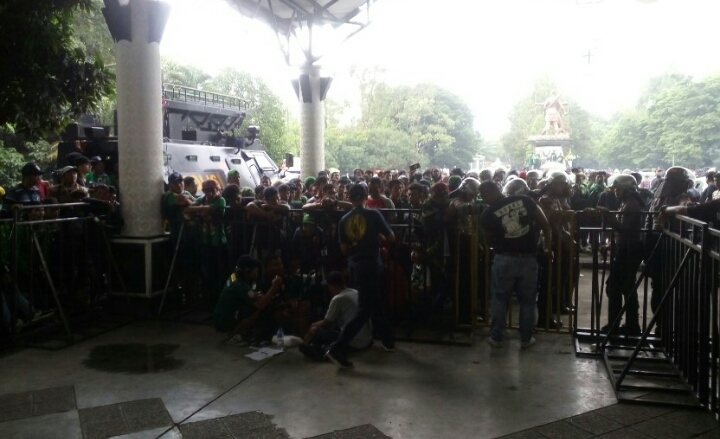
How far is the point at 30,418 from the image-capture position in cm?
472

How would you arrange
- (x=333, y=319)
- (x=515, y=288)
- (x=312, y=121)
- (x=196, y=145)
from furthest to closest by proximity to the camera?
(x=312, y=121) < (x=196, y=145) < (x=515, y=288) < (x=333, y=319)

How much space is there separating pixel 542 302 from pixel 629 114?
58.3 metres

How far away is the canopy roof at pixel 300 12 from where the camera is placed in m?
15.0

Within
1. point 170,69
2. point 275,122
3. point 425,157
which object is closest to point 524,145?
point 425,157

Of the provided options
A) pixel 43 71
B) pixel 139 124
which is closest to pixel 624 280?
pixel 139 124

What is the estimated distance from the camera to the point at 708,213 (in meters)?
5.43

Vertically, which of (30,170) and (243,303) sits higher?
(30,170)

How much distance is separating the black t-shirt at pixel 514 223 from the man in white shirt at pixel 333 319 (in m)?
1.65

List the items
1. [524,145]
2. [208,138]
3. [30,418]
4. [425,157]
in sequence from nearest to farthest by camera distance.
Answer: [30,418]
[208,138]
[425,157]
[524,145]

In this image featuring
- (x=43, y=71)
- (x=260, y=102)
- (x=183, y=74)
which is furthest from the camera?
(x=260, y=102)

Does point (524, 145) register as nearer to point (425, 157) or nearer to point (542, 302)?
point (425, 157)

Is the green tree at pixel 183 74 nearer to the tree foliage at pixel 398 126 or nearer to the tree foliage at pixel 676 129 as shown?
the tree foliage at pixel 398 126

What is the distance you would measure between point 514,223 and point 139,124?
4948 mm

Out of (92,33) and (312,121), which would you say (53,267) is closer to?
(312,121)
